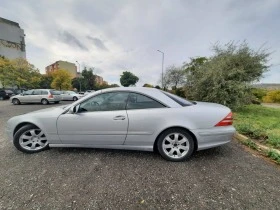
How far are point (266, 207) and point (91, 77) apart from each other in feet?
181

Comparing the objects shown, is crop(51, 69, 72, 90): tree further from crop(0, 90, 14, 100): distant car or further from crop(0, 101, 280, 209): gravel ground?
crop(0, 101, 280, 209): gravel ground

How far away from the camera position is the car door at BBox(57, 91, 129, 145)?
10.7 feet

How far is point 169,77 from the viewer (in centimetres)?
3559

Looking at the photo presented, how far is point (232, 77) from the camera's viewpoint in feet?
30.9

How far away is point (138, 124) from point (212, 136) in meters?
1.41

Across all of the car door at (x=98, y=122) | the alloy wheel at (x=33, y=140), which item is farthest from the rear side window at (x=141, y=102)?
the alloy wheel at (x=33, y=140)

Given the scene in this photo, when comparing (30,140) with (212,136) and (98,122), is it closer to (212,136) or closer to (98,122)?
(98,122)

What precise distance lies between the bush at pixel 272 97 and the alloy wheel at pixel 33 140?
2767cm

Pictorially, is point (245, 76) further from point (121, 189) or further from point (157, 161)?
point (121, 189)

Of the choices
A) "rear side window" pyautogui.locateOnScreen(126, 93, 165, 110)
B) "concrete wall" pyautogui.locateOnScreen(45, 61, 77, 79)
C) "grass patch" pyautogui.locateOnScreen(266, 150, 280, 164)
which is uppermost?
"concrete wall" pyautogui.locateOnScreen(45, 61, 77, 79)

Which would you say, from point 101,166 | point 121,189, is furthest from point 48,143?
point 121,189

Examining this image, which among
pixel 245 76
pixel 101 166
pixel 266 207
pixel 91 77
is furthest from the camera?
pixel 91 77

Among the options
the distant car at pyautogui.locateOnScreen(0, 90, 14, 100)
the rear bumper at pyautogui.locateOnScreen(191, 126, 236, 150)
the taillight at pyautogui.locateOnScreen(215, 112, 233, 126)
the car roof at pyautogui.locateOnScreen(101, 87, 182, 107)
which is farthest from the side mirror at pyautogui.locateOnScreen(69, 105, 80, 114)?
the distant car at pyautogui.locateOnScreen(0, 90, 14, 100)

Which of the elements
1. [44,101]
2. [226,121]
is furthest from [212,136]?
[44,101]
